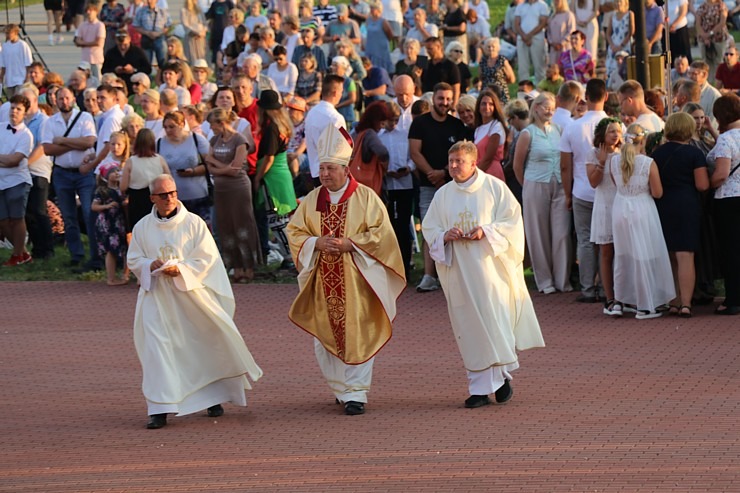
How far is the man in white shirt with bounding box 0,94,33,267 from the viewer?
1692cm

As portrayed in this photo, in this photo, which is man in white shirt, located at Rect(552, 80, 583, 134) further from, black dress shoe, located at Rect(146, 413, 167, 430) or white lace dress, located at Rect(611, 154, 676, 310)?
black dress shoe, located at Rect(146, 413, 167, 430)

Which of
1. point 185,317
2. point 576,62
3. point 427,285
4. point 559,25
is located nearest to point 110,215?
point 427,285

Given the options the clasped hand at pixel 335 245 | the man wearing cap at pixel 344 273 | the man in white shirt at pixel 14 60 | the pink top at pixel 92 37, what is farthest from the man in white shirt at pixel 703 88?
the man in white shirt at pixel 14 60

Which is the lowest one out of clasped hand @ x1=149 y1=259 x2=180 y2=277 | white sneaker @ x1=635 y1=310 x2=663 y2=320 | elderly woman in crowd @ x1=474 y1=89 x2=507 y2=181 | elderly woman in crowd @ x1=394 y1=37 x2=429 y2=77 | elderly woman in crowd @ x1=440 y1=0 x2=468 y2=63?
white sneaker @ x1=635 y1=310 x2=663 y2=320

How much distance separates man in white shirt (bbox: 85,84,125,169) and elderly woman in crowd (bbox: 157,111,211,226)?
93 cm

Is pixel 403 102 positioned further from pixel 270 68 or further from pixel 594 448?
pixel 594 448

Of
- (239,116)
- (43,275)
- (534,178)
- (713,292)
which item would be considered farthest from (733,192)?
(43,275)

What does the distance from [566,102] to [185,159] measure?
4.27 meters

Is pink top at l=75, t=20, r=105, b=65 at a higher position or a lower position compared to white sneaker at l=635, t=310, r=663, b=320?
higher

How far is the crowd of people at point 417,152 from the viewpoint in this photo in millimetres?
13039

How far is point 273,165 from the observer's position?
15.9 m

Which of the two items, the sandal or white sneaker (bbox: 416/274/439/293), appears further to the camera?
white sneaker (bbox: 416/274/439/293)

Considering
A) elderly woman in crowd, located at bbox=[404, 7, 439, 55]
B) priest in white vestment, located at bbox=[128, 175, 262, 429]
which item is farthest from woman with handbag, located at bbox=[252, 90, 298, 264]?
elderly woman in crowd, located at bbox=[404, 7, 439, 55]

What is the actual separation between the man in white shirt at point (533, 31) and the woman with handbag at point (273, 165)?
788 centimetres
